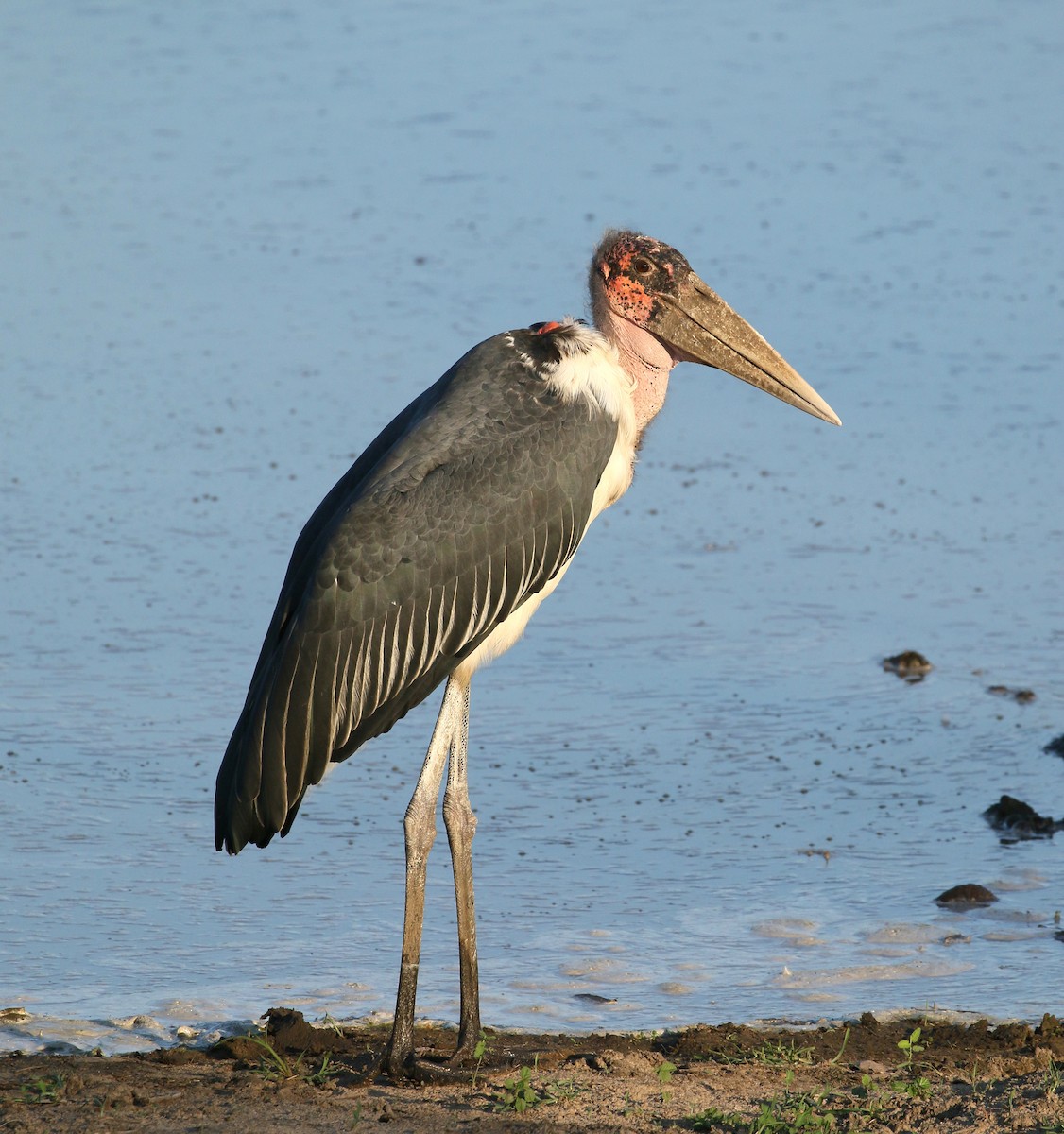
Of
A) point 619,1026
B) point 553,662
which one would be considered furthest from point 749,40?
point 619,1026

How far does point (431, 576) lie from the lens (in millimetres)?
5082

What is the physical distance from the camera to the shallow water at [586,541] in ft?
19.6

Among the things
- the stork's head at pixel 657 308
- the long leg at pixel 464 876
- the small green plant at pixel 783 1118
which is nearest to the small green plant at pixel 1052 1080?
the small green plant at pixel 783 1118

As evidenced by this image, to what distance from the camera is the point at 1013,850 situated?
6559 mm

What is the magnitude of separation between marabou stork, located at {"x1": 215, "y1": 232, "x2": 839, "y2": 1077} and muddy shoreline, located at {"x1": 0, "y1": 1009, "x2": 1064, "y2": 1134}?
21 cm

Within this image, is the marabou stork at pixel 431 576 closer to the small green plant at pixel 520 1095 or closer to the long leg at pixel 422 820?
the long leg at pixel 422 820

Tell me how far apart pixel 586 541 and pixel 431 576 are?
3979 mm

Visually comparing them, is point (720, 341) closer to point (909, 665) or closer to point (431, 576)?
point (431, 576)

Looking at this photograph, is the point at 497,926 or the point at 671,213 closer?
the point at 497,926

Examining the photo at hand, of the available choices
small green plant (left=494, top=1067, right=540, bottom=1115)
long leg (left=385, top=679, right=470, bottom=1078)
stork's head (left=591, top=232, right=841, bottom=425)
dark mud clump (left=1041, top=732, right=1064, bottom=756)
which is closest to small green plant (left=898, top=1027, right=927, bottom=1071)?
small green plant (left=494, top=1067, right=540, bottom=1115)

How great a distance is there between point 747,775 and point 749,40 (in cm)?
1264

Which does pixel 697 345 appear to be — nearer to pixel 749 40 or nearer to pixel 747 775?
pixel 747 775

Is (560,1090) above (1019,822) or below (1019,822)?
below

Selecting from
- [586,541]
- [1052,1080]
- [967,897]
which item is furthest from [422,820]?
Result: [586,541]
